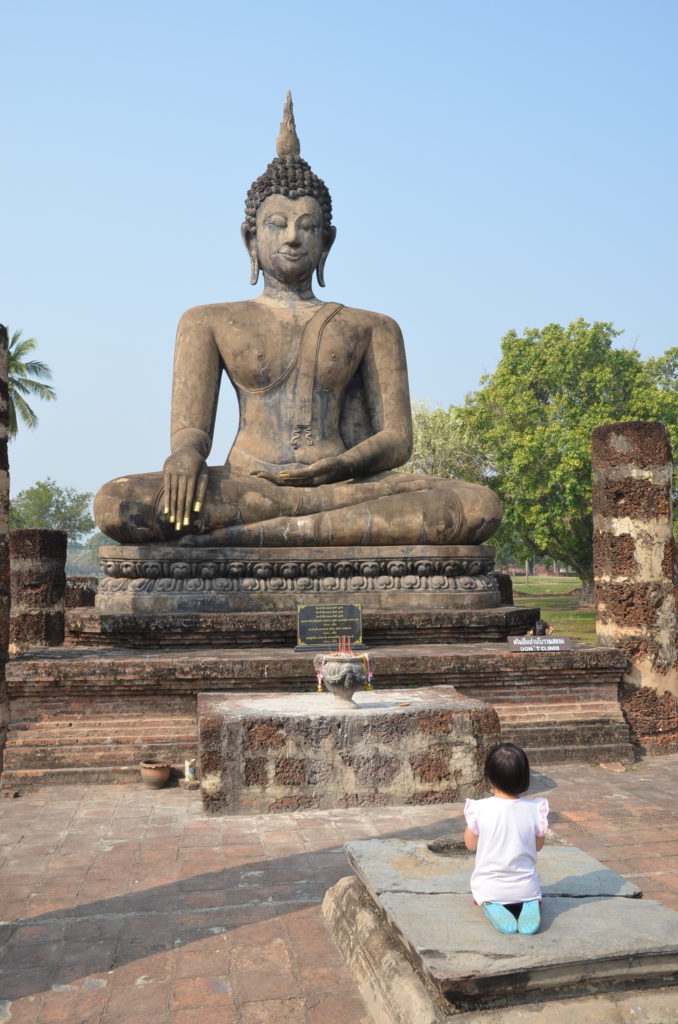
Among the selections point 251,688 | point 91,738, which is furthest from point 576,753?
point 91,738

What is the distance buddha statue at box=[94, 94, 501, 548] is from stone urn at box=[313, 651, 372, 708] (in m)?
2.98

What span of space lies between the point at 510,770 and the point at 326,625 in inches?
181

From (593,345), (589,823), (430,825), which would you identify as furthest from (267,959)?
(593,345)

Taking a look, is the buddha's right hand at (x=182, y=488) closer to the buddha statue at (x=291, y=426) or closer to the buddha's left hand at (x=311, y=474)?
the buddha statue at (x=291, y=426)

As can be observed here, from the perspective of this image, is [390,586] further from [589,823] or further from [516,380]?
[516,380]

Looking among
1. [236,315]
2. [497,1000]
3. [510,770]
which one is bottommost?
[497,1000]

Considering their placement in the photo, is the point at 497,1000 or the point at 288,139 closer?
the point at 497,1000

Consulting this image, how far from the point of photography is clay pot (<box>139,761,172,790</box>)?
6.51 metres

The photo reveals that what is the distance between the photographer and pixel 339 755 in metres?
5.93

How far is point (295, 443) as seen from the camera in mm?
10195

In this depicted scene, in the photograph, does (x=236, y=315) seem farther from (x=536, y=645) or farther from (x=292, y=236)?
(x=536, y=645)

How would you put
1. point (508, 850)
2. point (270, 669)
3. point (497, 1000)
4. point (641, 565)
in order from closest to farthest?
point (497, 1000), point (508, 850), point (270, 669), point (641, 565)

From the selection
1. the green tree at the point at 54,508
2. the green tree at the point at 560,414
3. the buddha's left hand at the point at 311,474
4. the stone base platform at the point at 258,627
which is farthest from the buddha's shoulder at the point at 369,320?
the green tree at the point at 54,508

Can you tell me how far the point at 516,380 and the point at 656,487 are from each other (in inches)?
760
